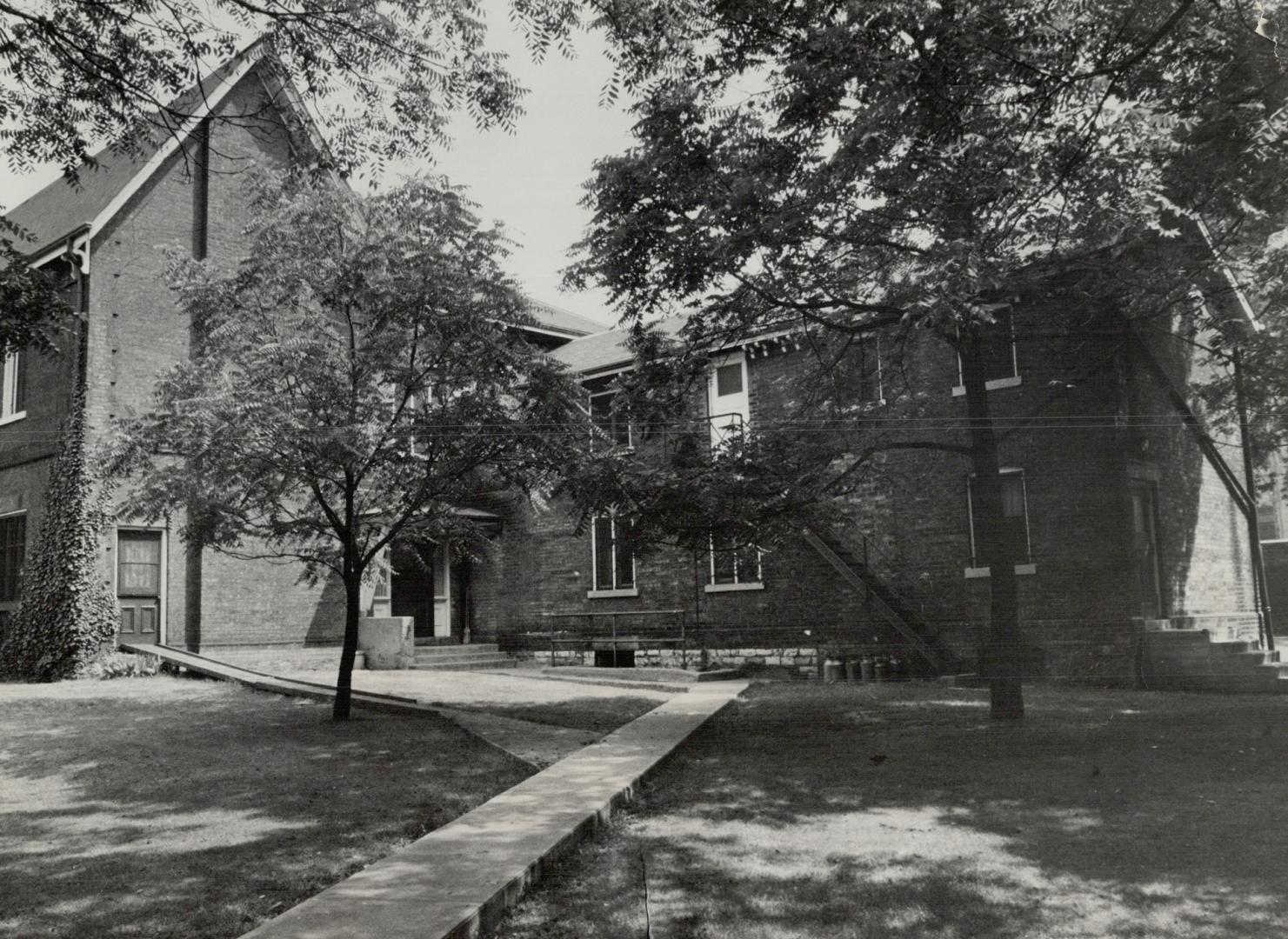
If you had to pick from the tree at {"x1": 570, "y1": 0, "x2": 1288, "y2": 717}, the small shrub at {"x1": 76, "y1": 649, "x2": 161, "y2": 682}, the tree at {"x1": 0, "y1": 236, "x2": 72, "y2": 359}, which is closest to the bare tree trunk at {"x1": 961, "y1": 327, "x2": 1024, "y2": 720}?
the tree at {"x1": 570, "y1": 0, "x2": 1288, "y2": 717}

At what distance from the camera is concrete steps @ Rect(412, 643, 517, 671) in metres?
21.1

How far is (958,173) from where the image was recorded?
8797 millimetres

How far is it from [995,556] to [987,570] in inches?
189

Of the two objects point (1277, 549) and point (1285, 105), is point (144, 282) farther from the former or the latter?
point (1277, 549)

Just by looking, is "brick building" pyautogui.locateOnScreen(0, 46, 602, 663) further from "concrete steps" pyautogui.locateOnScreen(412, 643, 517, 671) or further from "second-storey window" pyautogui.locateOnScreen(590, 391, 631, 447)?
"second-storey window" pyautogui.locateOnScreen(590, 391, 631, 447)

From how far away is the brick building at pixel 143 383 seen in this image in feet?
61.6

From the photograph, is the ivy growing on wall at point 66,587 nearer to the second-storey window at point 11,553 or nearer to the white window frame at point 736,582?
the second-storey window at point 11,553

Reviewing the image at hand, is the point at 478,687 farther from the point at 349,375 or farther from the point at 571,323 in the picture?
the point at 571,323

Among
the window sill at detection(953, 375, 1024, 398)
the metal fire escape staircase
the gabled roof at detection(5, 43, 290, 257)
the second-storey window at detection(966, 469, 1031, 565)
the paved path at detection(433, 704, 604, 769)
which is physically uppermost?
the gabled roof at detection(5, 43, 290, 257)

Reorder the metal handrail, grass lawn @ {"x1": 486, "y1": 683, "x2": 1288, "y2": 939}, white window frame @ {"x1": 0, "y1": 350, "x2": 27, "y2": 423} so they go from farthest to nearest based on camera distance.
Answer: white window frame @ {"x1": 0, "y1": 350, "x2": 27, "y2": 423}, the metal handrail, grass lawn @ {"x1": 486, "y1": 683, "x2": 1288, "y2": 939}

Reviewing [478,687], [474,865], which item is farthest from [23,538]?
[474,865]

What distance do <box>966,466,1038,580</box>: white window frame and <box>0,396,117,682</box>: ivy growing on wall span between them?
14471 mm

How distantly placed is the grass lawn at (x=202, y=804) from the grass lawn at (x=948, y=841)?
1.43 metres

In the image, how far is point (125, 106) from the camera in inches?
298
